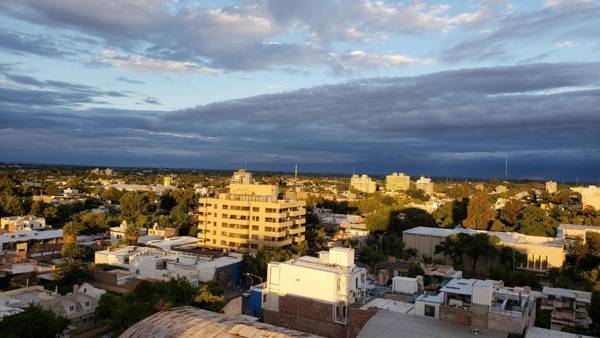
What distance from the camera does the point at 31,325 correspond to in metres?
20.1

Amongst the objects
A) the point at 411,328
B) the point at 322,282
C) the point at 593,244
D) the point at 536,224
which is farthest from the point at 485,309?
the point at 536,224

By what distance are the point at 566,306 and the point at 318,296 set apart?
622 inches

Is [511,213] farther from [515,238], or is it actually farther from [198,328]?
[198,328]

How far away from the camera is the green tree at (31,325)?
1992 centimetres

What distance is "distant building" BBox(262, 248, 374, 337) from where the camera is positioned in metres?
24.3

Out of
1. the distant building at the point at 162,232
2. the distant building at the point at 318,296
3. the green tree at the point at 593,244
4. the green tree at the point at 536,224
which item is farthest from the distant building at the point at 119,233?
the green tree at the point at 593,244

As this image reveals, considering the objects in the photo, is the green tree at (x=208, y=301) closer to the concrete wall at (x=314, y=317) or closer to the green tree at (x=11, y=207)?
the concrete wall at (x=314, y=317)

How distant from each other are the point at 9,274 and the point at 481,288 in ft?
102

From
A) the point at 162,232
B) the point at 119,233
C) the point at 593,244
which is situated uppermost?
the point at 593,244

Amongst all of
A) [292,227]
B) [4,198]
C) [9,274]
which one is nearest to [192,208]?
[4,198]

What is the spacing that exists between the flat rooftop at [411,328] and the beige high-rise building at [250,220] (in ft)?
93.9

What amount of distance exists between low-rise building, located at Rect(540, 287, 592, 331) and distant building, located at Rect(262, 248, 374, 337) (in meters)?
11.2

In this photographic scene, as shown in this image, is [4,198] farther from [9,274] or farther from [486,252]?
[486,252]

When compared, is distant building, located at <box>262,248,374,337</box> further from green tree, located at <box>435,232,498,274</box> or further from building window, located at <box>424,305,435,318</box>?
green tree, located at <box>435,232,498,274</box>
